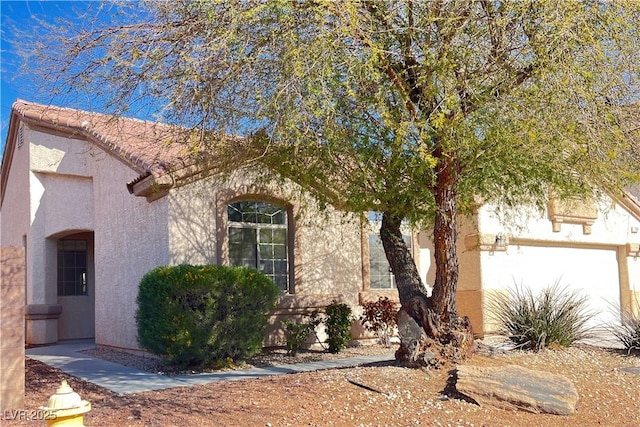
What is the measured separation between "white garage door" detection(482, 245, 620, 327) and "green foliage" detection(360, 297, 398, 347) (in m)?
2.46

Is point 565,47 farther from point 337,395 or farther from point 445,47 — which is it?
point 337,395

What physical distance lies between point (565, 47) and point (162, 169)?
7092 mm

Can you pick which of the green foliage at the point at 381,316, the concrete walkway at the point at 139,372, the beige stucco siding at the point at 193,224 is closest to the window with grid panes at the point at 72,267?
the concrete walkway at the point at 139,372

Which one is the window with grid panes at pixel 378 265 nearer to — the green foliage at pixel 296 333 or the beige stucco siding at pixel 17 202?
the green foliage at pixel 296 333

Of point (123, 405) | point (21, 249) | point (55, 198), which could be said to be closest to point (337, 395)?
point (123, 405)

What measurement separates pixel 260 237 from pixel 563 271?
798 centimetres

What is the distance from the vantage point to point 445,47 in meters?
8.19

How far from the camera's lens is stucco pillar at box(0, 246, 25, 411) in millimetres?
7637

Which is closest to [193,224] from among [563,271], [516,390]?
[516,390]

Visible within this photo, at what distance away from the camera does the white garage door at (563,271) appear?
15.3m

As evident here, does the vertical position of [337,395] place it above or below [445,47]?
below

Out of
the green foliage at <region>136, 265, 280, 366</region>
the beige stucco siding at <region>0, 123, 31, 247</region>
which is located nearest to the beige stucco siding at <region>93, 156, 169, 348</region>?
the green foliage at <region>136, 265, 280, 366</region>

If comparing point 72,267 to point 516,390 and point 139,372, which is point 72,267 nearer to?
point 139,372

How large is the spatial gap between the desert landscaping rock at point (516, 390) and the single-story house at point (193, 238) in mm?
3095
